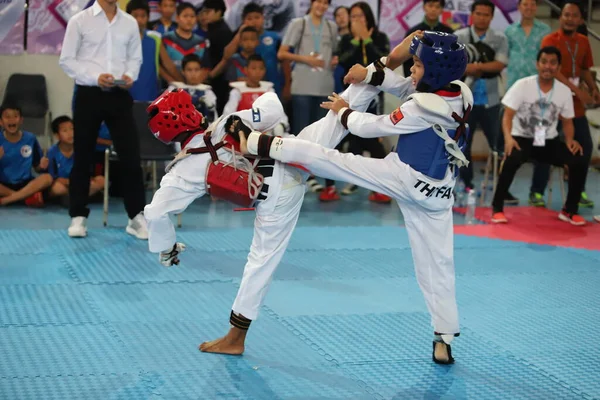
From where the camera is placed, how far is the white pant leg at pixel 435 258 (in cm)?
409

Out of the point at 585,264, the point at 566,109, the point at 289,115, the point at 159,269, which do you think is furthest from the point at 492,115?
the point at 159,269

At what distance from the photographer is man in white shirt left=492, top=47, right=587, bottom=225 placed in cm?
802

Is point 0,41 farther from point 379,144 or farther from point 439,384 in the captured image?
point 439,384

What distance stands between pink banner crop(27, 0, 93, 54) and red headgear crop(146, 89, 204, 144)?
5.77 meters

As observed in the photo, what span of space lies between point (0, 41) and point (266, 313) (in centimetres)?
579

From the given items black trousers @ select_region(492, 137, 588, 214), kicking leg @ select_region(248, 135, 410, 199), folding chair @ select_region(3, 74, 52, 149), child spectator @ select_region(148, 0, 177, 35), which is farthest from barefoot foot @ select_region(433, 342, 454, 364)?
folding chair @ select_region(3, 74, 52, 149)

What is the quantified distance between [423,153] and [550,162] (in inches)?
183

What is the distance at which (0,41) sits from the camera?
30.4 feet

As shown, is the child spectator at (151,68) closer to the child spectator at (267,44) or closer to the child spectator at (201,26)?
the child spectator at (201,26)

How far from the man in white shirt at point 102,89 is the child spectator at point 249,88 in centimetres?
162

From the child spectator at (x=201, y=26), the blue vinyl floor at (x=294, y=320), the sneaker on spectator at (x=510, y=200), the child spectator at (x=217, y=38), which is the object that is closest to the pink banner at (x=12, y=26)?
the child spectator at (x=201, y=26)

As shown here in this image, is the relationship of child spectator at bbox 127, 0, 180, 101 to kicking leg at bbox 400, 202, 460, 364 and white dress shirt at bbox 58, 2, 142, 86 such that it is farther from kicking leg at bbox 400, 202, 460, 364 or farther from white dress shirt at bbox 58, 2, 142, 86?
kicking leg at bbox 400, 202, 460, 364

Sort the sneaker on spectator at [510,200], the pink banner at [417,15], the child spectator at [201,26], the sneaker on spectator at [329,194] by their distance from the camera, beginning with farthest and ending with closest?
the pink banner at [417,15]
the child spectator at [201,26]
the sneaker on spectator at [510,200]
the sneaker on spectator at [329,194]

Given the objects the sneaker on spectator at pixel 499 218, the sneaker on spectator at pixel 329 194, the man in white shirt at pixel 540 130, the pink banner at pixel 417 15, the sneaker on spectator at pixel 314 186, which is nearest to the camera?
the sneaker on spectator at pixel 499 218
